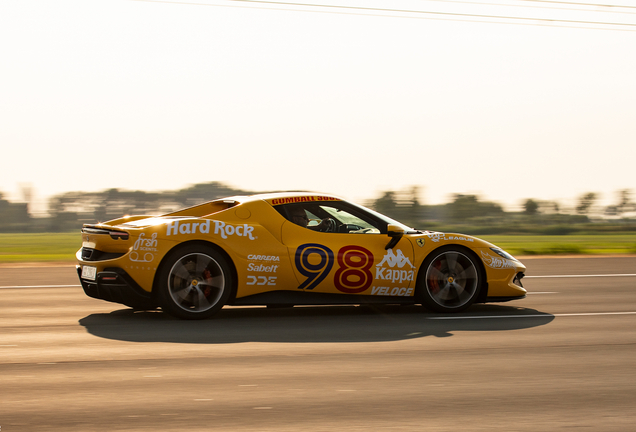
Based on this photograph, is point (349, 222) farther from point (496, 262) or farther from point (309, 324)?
point (496, 262)

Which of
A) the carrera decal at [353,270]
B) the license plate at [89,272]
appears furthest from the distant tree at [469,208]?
the license plate at [89,272]

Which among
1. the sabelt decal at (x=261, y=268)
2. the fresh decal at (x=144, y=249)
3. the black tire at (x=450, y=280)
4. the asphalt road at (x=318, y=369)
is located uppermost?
the fresh decal at (x=144, y=249)

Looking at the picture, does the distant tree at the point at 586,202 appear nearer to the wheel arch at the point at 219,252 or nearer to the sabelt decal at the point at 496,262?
the sabelt decal at the point at 496,262

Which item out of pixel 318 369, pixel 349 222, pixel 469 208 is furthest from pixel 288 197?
pixel 469 208

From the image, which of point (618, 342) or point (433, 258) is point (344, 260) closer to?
point (433, 258)

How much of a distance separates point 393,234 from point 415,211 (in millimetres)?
15616

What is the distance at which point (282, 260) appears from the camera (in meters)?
6.61

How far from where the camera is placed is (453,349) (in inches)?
214

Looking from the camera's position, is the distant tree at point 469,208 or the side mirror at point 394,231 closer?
the side mirror at point 394,231

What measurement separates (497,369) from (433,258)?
243 cm

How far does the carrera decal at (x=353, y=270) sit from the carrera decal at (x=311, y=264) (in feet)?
0.43

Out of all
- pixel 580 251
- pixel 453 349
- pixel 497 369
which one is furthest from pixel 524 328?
pixel 580 251

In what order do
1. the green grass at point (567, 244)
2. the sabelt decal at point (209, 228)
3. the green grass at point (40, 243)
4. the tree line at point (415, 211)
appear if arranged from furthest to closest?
the tree line at point (415, 211)
the green grass at point (40, 243)
the green grass at point (567, 244)
the sabelt decal at point (209, 228)

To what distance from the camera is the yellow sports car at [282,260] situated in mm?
6395
